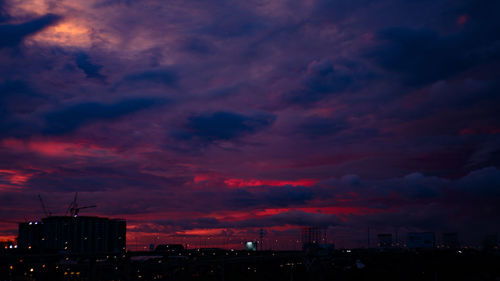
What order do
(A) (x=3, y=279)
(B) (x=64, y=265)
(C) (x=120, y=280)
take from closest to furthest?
(A) (x=3, y=279) < (C) (x=120, y=280) < (B) (x=64, y=265)

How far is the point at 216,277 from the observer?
186250mm

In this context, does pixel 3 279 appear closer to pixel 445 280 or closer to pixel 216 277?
pixel 216 277

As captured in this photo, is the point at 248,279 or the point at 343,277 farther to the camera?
the point at 248,279

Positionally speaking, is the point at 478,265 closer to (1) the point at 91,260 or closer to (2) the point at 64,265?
(1) the point at 91,260

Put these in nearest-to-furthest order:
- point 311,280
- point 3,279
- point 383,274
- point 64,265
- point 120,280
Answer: point 3,279 → point 383,274 → point 311,280 → point 120,280 → point 64,265

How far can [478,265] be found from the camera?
177 meters

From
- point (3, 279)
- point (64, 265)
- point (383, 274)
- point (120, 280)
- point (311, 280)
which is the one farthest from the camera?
point (64, 265)

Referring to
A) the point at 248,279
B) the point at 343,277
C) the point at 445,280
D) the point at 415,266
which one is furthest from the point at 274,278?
the point at 445,280

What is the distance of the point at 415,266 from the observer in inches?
7160

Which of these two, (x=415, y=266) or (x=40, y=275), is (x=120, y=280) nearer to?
(x=40, y=275)

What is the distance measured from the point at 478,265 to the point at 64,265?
165494mm

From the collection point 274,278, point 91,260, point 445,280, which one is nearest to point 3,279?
point 91,260

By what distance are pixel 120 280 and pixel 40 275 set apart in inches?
1135

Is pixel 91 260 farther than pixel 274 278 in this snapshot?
No
